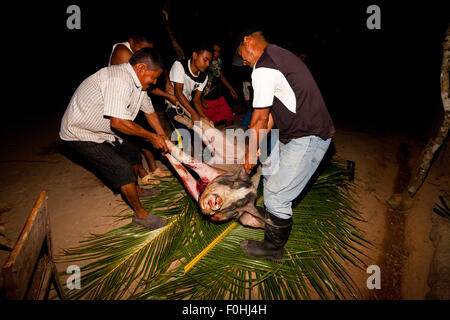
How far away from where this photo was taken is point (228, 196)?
223cm

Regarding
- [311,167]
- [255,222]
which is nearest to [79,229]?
[255,222]

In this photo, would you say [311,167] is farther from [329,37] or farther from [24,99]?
[329,37]

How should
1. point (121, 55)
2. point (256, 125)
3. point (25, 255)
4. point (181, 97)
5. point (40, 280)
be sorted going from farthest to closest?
point (181, 97)
point (121, 55)
point (256, 125)
point (40, 280)
point (25, 255)

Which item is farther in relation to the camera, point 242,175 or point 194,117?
point 194,117

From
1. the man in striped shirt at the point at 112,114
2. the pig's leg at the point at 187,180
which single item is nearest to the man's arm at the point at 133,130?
the man in striped shirt at the point at 112,114

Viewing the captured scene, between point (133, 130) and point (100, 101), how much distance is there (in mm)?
475

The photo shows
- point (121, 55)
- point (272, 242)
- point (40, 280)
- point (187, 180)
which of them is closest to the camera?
point (40, 280)

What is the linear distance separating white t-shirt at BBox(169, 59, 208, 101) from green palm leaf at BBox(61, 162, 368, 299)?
1.97 meters

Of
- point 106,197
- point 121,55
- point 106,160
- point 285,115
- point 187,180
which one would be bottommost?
point 106,197

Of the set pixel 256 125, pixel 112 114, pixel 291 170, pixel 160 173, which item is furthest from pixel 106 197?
pixel 291 170

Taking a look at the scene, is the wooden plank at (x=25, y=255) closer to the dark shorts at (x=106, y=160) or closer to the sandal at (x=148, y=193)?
the dark shorts at (x=106, y=160)

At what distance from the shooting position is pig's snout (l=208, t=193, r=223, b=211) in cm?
221

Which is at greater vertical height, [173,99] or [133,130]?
[173,99]

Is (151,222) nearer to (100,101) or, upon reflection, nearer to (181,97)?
(100,101)
